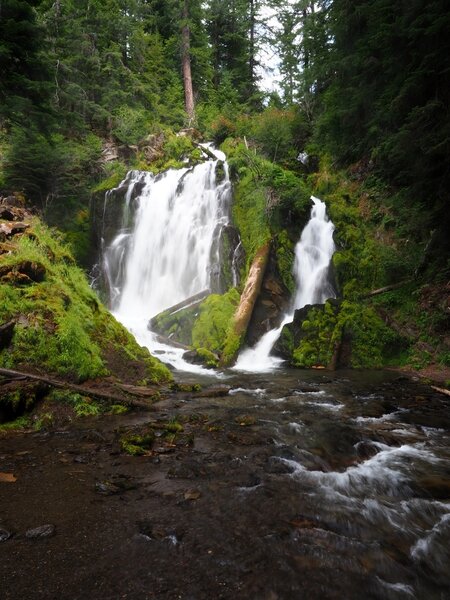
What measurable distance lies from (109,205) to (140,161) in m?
4.54

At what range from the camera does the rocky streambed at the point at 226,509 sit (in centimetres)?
233

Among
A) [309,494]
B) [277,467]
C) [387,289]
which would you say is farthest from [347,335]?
[309,494]

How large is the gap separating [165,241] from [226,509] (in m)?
14.8

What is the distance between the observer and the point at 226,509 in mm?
3168

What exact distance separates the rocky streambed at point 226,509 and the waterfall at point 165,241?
10234 mm

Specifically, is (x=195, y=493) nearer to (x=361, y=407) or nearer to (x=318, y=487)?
(x=318, y=487)

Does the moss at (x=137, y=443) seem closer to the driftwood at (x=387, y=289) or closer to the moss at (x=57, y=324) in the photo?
the moss at (x=57, y=324)

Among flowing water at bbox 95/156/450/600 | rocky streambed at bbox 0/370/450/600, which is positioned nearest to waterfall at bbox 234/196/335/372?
flowing water at bbox 95/156/450/600

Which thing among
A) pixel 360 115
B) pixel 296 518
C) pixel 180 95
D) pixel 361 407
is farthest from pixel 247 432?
pixel 180 95

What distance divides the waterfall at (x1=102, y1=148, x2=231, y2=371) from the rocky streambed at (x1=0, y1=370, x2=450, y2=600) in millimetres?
10234

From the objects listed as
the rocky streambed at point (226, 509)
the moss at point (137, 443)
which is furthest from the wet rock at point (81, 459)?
the moss at point (137, 443)

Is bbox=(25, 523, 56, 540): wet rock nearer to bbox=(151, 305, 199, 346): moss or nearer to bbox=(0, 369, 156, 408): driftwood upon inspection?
bbox=(0, 369, 156, 408): driftwood

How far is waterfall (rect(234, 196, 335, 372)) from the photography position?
13.0 meters

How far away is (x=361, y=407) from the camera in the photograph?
646cm
